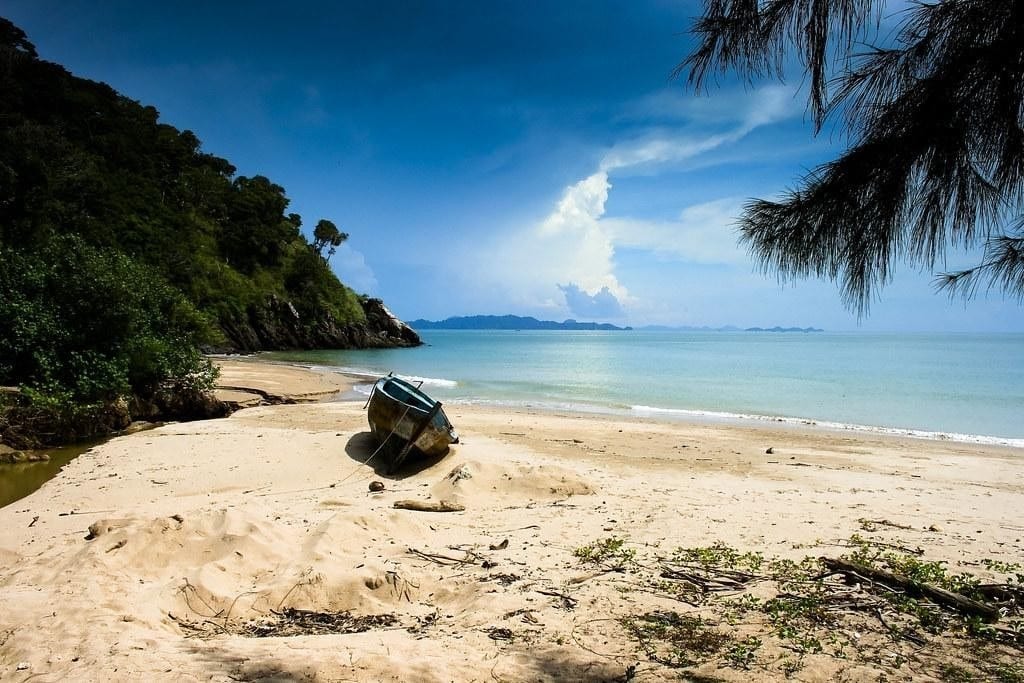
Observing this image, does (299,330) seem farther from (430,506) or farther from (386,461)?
(430,506)

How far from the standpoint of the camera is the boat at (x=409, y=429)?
9.67 m

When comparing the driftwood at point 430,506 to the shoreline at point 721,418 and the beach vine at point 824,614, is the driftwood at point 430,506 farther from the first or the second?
the shoreline at point 721,418

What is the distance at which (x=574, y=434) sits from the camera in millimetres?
14188

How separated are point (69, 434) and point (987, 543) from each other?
15.8 meters

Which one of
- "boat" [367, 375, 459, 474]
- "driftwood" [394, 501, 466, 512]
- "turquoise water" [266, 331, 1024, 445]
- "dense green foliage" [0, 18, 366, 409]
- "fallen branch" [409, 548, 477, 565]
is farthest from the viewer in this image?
"turquoise water" [266, 331, 1024, 445]

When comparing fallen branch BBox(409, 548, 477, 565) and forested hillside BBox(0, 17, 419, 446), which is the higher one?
forested hillside BBox(0, 17, 419, 446)

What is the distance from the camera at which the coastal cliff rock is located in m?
52.7

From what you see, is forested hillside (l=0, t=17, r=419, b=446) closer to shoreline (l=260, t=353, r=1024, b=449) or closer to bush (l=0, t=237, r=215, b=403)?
bush (l=0, t=237, r=215, b=403)

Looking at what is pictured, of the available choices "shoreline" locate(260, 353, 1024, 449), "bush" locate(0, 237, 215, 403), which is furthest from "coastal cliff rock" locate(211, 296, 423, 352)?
"bush" locate(0, 237, 215, 403)

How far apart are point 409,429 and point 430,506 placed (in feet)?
9.89

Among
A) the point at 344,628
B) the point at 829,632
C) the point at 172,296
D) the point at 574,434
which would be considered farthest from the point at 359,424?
the point at 829,632

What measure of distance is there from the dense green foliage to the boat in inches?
283

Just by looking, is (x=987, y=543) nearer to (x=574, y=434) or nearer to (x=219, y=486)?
(x=574, y=434)

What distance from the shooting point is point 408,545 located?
5332mm
